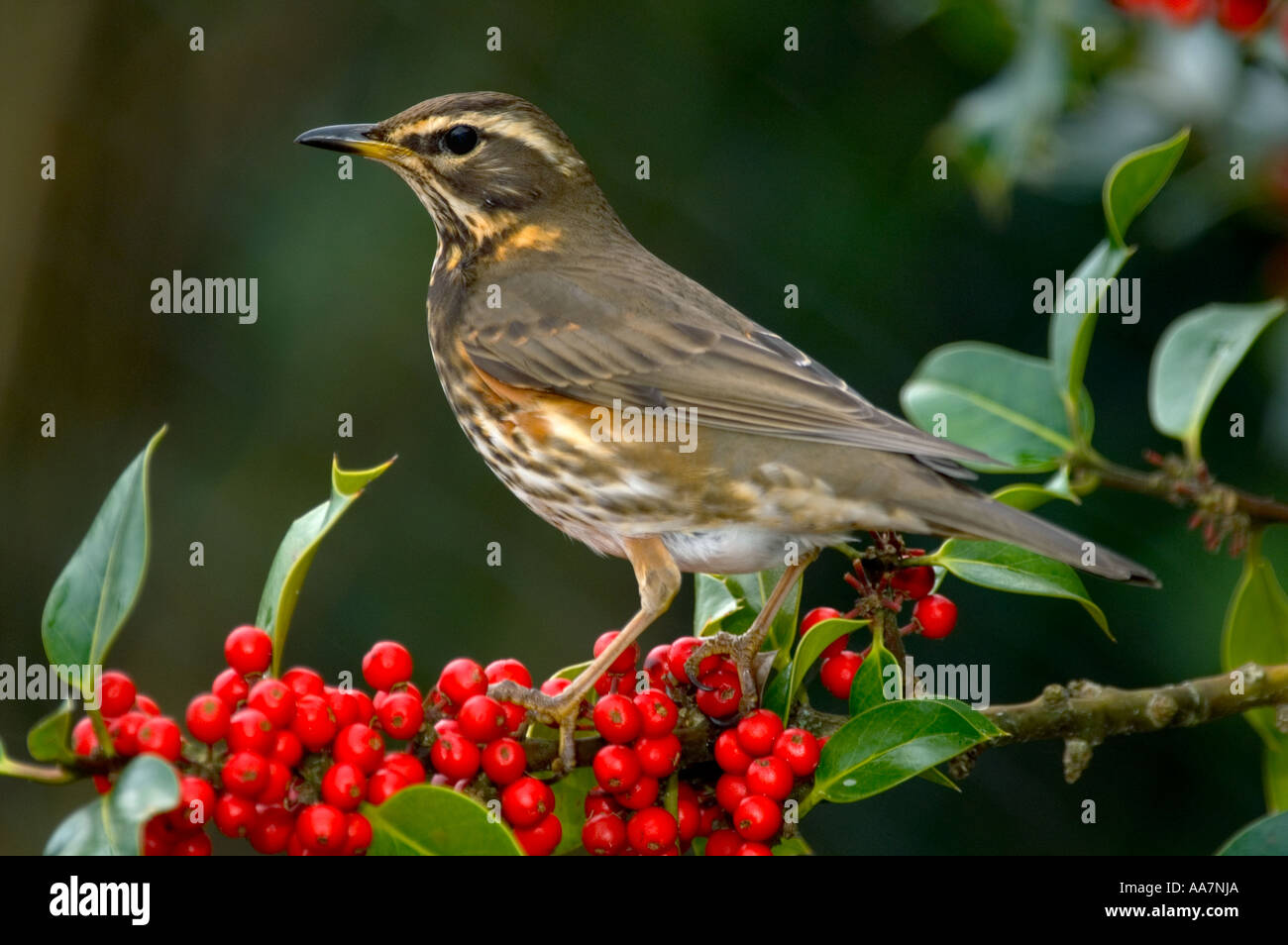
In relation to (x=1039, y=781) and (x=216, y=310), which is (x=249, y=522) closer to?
(x=216, y=310)

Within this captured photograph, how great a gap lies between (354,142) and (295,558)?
1396 millimetres

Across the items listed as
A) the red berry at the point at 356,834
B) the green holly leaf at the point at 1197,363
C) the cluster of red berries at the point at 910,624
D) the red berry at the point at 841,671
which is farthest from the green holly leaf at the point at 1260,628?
the red berry at the point at 356,834

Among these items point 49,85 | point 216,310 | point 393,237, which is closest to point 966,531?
point 393,237

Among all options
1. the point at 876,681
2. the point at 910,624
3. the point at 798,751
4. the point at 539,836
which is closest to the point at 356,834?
the point at 539,836

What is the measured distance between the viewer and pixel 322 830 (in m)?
1.87

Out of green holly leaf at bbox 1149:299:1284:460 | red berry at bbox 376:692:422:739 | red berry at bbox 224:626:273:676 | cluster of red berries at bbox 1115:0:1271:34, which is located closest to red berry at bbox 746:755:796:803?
red berry at bbox 376:692:422:739

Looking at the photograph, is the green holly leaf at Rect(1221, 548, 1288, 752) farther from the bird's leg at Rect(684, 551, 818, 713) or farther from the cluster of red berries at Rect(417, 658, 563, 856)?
the cluster of red berries at Rect(417, 658, 563, 856)

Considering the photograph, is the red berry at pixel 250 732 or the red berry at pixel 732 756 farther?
the red berry at pixel 732 756

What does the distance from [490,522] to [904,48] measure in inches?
84.4

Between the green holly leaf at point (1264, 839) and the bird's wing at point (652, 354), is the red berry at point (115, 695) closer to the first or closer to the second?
the bird's wing at point (652, 354)

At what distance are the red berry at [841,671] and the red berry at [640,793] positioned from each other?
375 millimetres

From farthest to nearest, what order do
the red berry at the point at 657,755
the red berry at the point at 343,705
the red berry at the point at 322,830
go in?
the red berry at the point at 657,755
the red berry at the point at 343,705
the red berry at the point at 322,830

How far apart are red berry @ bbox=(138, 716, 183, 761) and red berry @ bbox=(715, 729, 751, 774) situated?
787 mm

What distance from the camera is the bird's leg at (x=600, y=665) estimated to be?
2131 millimetres
